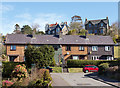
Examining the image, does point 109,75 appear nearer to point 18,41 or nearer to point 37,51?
point 37,51

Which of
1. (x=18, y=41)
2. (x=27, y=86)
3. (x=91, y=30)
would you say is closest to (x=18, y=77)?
(x=27, y=86)

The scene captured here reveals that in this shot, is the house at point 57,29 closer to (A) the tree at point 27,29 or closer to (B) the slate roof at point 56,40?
(A) the tree at point 27,29

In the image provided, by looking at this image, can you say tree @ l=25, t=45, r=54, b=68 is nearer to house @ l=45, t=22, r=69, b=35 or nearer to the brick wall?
the brick wall

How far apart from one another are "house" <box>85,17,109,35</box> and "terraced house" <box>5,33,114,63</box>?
2511 centimetres

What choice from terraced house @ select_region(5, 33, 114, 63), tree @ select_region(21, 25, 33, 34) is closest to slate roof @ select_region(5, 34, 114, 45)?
terraced house @ select_region(5, 33, 114, 63)

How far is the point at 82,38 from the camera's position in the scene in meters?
41.0

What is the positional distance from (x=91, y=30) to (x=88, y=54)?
31.7 metres

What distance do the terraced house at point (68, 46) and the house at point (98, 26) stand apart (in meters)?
25.1

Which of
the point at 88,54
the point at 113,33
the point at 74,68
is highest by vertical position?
the point at 113,33

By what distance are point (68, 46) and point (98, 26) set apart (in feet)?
105

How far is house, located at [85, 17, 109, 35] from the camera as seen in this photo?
213ft

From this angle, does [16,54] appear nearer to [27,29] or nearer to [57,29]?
[27,29]

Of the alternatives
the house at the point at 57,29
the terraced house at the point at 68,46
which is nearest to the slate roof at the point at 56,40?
the terraced house at the point at 68,46

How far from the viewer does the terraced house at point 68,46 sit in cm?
3862
